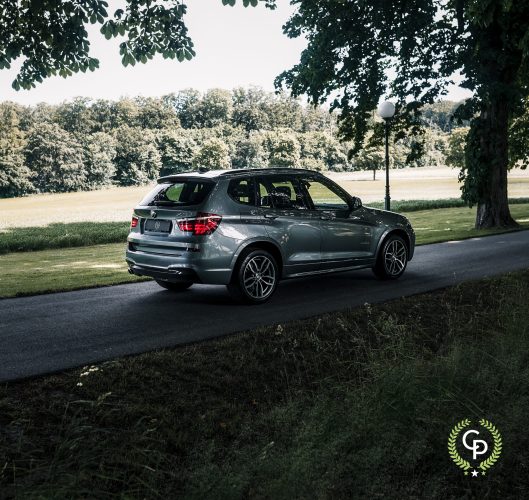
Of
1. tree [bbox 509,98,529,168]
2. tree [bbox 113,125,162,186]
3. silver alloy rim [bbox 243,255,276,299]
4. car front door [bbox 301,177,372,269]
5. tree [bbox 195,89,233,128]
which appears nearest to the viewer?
silver alloy rim [bbox 243,255,276,299]

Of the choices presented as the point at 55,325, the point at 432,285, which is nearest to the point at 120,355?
the point at 55,325

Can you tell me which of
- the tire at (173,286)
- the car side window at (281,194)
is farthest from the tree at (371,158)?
the car side window at (281,194)

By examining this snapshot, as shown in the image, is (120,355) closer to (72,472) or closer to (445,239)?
(72,472)

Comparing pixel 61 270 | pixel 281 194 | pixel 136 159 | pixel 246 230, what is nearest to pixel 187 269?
pixel 246 230

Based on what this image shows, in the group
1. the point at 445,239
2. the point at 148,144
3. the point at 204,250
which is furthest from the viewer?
the point at 148,144

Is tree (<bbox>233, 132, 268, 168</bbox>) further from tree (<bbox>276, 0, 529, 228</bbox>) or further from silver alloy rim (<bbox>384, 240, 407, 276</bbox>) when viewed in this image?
silver alloy rim (<bbox>384, 240, 407, 276</bbox>)

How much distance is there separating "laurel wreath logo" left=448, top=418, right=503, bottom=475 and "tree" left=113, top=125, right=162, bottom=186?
82.6m

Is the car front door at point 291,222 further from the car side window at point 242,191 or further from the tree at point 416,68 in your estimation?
the tree at point 416,68

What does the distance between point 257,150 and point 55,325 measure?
83.8 metres

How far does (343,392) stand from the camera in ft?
21.5

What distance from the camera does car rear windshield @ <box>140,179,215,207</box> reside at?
9.14 metres

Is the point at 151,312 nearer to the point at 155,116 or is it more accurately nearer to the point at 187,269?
the point at 187,269

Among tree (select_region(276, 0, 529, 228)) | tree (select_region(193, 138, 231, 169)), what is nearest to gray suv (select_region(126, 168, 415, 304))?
tree (select_region(276, 0, 529, 228))

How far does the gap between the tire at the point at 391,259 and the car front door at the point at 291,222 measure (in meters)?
1.64
